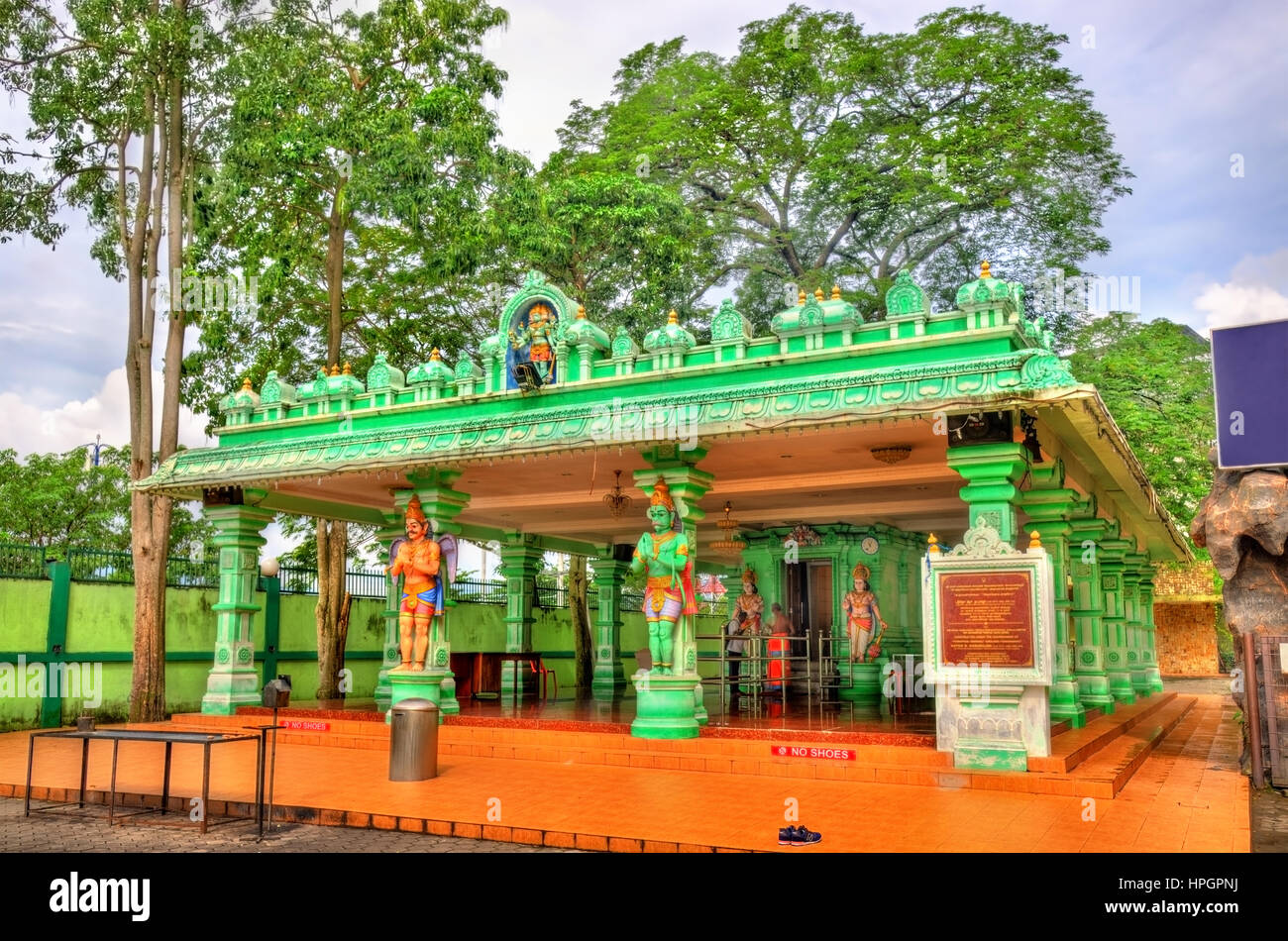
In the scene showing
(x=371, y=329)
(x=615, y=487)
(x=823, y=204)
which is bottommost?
(x=615, y=487)

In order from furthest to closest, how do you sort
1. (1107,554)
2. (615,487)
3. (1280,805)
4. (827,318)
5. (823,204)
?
(823,204)
(1107,554)
(615,487)
(827,318)
(1280,805)

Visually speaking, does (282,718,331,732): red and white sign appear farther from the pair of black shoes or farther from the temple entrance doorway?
the pair of black shoes

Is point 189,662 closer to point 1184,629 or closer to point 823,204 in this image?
point 823,204

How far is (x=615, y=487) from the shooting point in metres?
13.2

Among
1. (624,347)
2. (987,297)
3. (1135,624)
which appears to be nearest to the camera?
(987,297)

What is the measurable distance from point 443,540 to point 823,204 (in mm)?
13531

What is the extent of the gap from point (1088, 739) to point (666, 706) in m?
4.17

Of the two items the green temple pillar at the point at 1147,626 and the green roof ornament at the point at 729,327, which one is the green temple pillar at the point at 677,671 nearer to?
the green roof ornament at the point at 729,327

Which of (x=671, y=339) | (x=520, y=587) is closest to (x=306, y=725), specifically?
(x=520, y=587)

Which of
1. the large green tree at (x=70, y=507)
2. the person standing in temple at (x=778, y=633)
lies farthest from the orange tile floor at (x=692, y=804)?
the large green tree at (x=70, y=507)

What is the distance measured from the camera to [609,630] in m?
17.8

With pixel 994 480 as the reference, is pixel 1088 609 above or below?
below

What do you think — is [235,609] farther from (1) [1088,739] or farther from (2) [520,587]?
(1) [1088,739]
